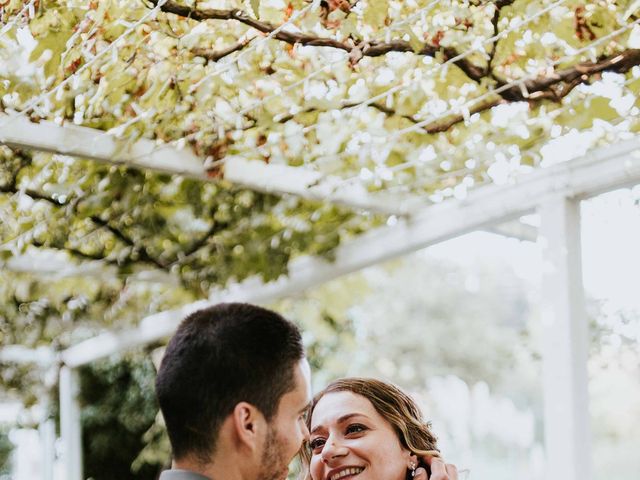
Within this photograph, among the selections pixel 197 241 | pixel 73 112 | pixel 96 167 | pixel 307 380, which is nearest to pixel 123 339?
pixel 197 241

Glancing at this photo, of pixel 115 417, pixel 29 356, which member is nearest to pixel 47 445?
pixel 115 417

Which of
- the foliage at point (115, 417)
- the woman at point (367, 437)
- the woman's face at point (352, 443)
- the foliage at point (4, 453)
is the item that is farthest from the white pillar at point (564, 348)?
the foliage at point (4, 453)

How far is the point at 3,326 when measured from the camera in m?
6.16

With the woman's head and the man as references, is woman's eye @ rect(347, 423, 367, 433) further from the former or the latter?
the man

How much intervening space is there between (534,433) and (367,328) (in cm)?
250

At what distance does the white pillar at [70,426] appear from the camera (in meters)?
6.86

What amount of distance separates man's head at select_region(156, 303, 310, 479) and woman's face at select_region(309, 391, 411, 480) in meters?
0.73

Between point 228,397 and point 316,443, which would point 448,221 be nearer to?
point 316,443

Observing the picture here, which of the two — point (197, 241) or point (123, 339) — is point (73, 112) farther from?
point (123, 339)

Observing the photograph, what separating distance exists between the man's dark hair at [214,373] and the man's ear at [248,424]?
12 millimetres

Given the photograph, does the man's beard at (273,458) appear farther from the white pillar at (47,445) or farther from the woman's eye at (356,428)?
the white pillar at (47,445)

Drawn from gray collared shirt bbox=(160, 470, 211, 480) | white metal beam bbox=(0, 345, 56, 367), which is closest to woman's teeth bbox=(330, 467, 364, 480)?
gray collared shirt bbox=(160, 470, 211, 480)

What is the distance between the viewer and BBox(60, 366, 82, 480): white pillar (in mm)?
6857

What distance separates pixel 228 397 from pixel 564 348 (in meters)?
1.57
